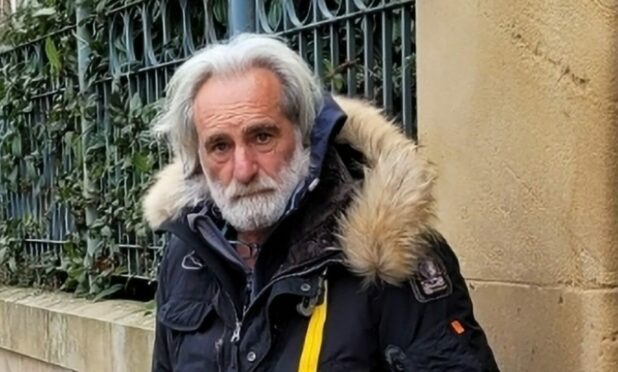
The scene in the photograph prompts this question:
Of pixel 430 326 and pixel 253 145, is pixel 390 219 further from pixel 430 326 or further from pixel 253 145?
pixel 253 145

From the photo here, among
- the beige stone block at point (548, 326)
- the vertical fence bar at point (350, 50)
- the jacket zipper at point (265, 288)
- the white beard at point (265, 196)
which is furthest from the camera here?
the vertical fence bar at point (350, 50)

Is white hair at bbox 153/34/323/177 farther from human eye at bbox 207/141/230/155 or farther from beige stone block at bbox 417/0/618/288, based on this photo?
beige stone block at bbox 417/0/618/288

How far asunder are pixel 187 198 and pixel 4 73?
4.05 m

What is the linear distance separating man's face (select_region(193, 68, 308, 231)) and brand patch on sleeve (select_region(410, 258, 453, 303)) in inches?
13.8

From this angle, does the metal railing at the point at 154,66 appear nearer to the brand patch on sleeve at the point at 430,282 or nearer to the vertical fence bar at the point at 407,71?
the vertical fence bar at the point at 407,71

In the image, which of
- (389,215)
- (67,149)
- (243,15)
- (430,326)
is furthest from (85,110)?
(430,326)

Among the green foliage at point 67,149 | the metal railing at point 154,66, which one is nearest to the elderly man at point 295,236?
the metal railing at point 154,66

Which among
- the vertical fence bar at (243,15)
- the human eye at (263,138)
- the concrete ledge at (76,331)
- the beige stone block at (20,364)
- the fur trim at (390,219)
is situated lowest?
the beige stone block at (20,364)

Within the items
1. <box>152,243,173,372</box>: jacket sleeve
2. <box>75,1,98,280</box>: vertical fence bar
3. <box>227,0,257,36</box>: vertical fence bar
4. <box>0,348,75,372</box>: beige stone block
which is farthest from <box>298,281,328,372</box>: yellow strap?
<box>75,1,98,280</box>: vertical fence bar

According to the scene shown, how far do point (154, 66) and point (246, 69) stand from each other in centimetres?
254

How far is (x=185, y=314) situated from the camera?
8.85 feet

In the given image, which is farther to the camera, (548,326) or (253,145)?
(548,326)

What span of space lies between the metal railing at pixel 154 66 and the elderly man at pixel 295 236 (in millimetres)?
865

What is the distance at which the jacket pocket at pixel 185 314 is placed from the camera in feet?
8.70
